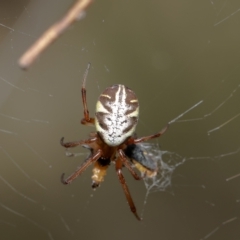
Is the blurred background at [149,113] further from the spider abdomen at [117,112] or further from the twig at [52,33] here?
the twig at [52,33]

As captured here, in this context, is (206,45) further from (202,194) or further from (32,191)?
(32,191)

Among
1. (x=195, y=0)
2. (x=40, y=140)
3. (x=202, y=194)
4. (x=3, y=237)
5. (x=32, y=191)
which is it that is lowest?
(x=202, y=194)

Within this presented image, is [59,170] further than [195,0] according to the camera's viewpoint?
Yes

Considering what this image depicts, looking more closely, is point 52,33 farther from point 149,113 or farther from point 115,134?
point 149,113

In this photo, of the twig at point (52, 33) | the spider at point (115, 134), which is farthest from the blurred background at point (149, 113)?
the twig at point (52, 33)

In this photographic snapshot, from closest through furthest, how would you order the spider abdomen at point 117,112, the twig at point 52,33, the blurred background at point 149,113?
the twig at point 52,33
the spider abdomen at point 117,112
the blurred background at point 149,113

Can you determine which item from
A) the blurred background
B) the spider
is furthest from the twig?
the blurred background

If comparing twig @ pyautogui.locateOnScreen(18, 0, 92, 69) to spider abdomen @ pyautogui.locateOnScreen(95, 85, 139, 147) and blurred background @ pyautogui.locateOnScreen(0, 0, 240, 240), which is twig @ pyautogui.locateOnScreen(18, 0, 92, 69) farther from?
blurred background @ pyautogui.locateOnScreen(0, 0, 240, 240)

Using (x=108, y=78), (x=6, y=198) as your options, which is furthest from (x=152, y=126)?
(x=6, y=198)
